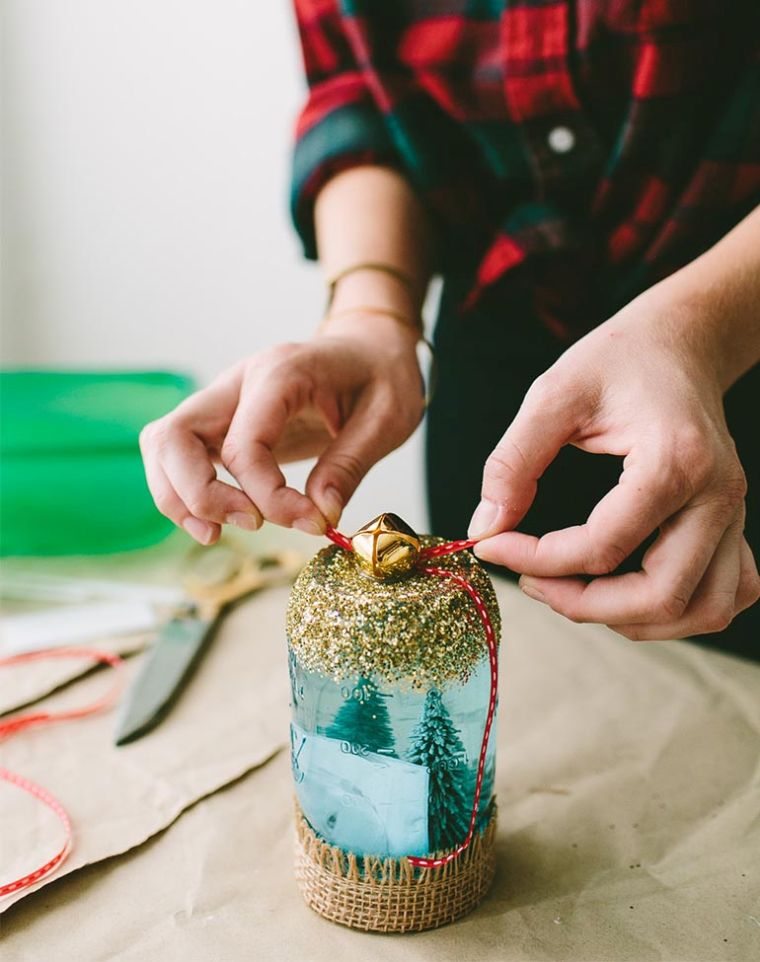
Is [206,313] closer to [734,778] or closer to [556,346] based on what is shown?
[556,346]

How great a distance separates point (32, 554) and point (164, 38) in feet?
2.29

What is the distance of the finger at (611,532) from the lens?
37 centimetres

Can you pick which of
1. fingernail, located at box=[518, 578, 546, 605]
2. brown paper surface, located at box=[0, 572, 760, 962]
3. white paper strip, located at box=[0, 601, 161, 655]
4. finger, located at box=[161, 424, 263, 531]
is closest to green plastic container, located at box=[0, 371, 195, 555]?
white paper strip, located at box=[0, 601, 161, 655]

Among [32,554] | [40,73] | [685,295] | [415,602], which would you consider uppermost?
[40,73]

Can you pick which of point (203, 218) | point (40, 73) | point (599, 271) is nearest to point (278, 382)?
point (599, 271)

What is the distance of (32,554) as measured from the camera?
81cm

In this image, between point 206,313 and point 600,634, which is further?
point 206,313

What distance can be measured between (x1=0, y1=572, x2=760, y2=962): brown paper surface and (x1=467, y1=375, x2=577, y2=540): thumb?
19 cm

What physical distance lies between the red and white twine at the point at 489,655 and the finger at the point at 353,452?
0.04m

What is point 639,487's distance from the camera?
14.4 inches

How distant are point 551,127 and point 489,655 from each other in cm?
34

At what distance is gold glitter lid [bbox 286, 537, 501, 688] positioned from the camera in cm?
38

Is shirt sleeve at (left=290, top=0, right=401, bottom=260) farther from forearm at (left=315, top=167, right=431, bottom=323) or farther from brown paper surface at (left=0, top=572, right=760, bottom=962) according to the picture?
brown paper surface at (left=0, top=572, right=760, bottom=962)

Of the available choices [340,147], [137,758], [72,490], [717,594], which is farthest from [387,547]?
[72,490]
